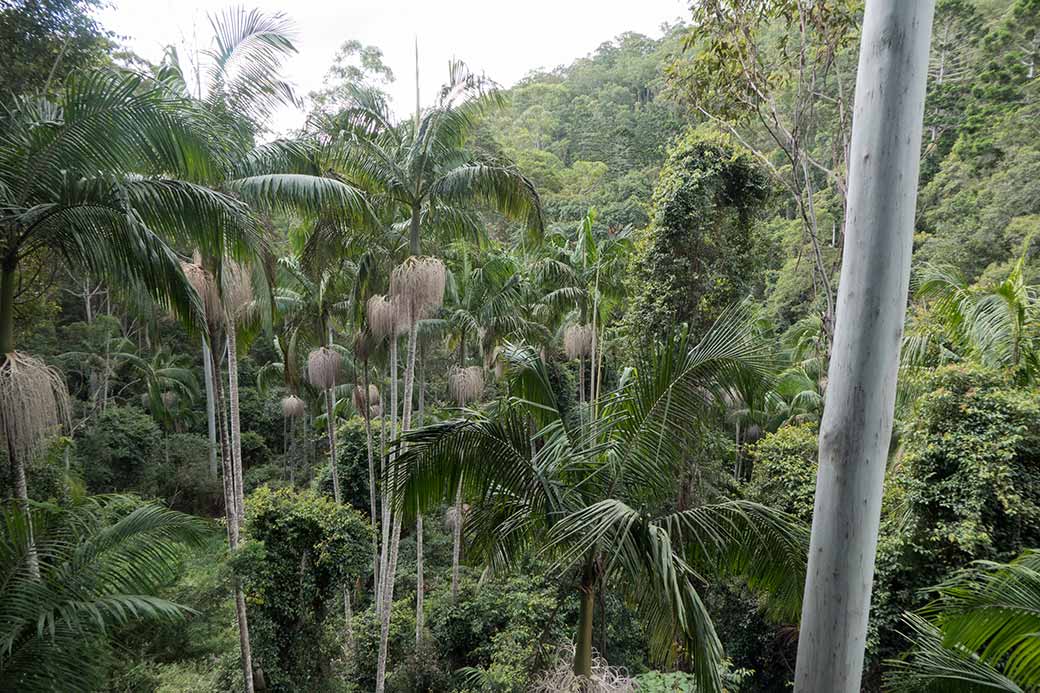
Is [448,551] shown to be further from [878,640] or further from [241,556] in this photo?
[878,640]

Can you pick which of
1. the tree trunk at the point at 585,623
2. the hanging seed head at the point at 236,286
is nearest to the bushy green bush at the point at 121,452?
the hanging seed head at the point at 236,286

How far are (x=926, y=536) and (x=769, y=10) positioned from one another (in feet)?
20.2

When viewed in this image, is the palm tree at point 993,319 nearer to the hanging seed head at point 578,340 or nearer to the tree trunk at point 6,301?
the hanging seed head at point 578,340

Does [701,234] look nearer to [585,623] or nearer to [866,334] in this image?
[585,623]

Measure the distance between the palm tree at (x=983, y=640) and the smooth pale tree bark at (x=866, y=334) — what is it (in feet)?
5.99

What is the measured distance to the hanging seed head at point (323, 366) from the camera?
38.3 ft

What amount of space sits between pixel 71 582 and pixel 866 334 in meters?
4.96

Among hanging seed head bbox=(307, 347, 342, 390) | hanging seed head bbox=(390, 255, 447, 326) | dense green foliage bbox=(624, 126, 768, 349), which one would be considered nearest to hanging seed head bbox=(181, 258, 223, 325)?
hanging seed head bbox=(390, 255, 447, 326)

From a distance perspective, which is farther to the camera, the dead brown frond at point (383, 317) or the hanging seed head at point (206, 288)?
the dead brown frond at point (383, 317)

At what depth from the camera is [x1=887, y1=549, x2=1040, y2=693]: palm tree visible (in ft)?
9.87

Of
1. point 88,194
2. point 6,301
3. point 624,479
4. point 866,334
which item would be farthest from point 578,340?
point 866,334

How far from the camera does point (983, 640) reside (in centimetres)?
310

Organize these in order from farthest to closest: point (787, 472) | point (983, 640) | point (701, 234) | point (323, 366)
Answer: point (323, 366) → point (701, 234) → point (787, 472) → point (983, 640)

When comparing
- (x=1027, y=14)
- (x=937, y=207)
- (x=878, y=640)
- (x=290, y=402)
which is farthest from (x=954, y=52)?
(x=290, y=402)
